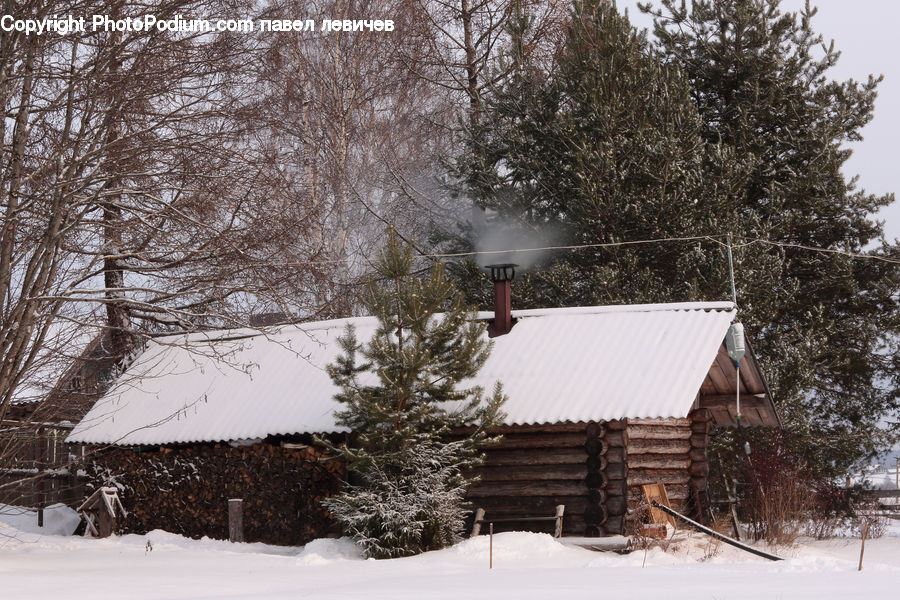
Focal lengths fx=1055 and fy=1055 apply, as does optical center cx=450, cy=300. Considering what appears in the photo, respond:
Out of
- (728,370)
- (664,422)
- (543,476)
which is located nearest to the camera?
(543,476)

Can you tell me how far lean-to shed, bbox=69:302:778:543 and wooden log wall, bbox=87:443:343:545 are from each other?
3cm

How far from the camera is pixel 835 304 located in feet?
83.2

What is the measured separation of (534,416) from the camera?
51.0 feet

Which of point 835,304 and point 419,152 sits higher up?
point 419,152

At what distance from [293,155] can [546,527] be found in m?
12.6

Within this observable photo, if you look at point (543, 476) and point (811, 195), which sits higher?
point (811, 195)

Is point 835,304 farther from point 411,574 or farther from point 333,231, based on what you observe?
point 411,574

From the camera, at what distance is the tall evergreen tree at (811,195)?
2422 centimetres

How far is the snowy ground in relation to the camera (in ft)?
34.4

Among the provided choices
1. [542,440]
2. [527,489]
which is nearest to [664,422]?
[542,440]

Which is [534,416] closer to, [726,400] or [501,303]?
[501,303]

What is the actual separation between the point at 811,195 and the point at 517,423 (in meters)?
12.6

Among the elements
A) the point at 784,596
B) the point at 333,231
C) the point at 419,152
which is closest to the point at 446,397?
the point at 784,596

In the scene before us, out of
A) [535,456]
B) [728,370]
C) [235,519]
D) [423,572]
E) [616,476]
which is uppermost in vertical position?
[728,370]
